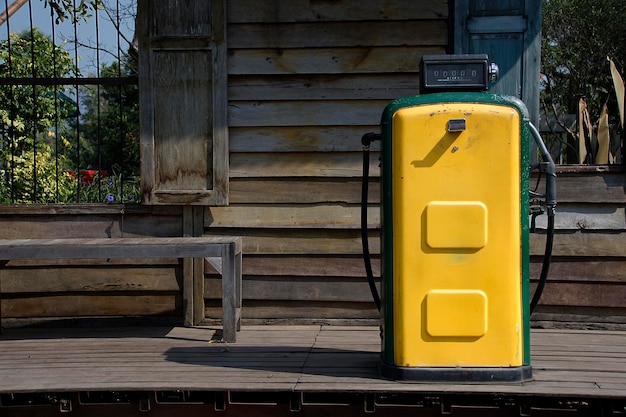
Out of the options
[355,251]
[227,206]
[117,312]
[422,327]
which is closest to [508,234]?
[422,327]

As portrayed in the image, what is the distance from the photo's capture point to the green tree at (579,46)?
41.3 feet

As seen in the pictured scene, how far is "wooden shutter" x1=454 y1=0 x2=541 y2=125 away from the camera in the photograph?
4.73 m

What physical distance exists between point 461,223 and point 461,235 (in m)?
0.05

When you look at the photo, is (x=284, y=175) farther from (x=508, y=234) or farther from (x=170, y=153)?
(x=508, y=234)

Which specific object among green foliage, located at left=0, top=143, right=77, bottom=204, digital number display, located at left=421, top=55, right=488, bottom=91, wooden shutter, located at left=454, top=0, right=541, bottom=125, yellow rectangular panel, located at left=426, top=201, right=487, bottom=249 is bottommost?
yellow rectangular panel, located at left=426, top=201, right=487, bottom=249

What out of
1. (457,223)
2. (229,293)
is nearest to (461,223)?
(457,223)

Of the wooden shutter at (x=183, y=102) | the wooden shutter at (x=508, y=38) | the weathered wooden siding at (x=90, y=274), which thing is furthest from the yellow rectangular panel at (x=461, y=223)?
the weathered wooden siding at (x=90, y=274)

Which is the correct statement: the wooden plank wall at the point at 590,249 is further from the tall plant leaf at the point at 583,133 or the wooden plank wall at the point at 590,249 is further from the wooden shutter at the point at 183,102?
the wooden shutter at the point at 183,102

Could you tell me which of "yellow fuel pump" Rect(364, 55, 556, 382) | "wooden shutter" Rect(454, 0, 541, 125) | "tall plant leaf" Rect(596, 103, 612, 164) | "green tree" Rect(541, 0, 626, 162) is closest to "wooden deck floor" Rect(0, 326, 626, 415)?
"yellow fuel pump" Rect(364, 55, 556, 382)

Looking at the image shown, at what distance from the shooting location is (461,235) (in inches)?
131

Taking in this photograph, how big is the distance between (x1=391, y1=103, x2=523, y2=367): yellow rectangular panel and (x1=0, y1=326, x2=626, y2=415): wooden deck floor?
0.65ft

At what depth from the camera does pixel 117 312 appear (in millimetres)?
5039

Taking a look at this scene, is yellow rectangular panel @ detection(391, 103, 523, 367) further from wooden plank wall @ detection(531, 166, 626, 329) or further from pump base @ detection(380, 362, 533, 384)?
wooden plank wall @ detection(531, 166, 626, 329)

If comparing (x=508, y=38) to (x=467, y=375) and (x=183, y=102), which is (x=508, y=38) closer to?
(x=183, y=102)
